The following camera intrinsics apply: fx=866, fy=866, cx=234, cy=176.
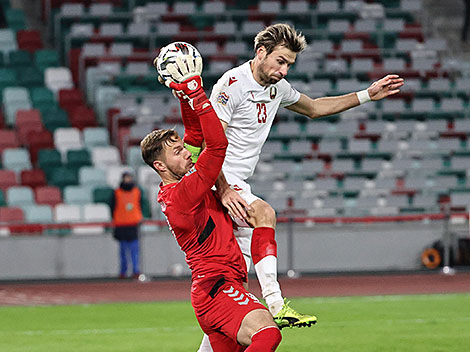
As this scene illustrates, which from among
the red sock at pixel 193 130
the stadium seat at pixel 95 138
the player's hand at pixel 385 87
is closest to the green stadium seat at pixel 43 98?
the stadium seat at pixel 95 138

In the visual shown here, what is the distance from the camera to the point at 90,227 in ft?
48.5

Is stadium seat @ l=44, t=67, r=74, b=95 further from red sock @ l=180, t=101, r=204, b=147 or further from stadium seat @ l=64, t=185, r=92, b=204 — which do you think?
red sock @ l=180, t=101, r=204, b=147

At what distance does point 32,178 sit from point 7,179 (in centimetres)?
46

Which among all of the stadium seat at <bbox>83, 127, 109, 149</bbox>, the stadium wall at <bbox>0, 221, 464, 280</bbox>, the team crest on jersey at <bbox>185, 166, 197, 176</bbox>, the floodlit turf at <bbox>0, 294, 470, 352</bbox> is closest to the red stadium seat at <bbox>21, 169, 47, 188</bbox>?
the stadium seat at <bbox>83, 127, 109, 149</bbox>

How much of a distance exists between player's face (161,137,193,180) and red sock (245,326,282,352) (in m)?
1.05

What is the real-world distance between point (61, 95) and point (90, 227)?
213 inches

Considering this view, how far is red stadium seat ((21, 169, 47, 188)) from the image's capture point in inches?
651

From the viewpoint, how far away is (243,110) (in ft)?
18.7

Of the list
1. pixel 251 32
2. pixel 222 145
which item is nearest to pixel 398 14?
pixel 251 32

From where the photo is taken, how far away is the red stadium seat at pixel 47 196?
1603cm

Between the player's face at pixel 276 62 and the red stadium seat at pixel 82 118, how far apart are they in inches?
528

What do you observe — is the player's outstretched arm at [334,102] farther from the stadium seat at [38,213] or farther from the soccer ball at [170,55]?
the stadium seat at [38,213]

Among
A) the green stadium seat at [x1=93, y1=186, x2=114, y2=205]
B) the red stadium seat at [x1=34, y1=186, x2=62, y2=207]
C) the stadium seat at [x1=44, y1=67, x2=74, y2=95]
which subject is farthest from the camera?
the stadium seat at [x1=44, y1=67, x2=74, y2=95]

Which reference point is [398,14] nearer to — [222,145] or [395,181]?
[395,181]
